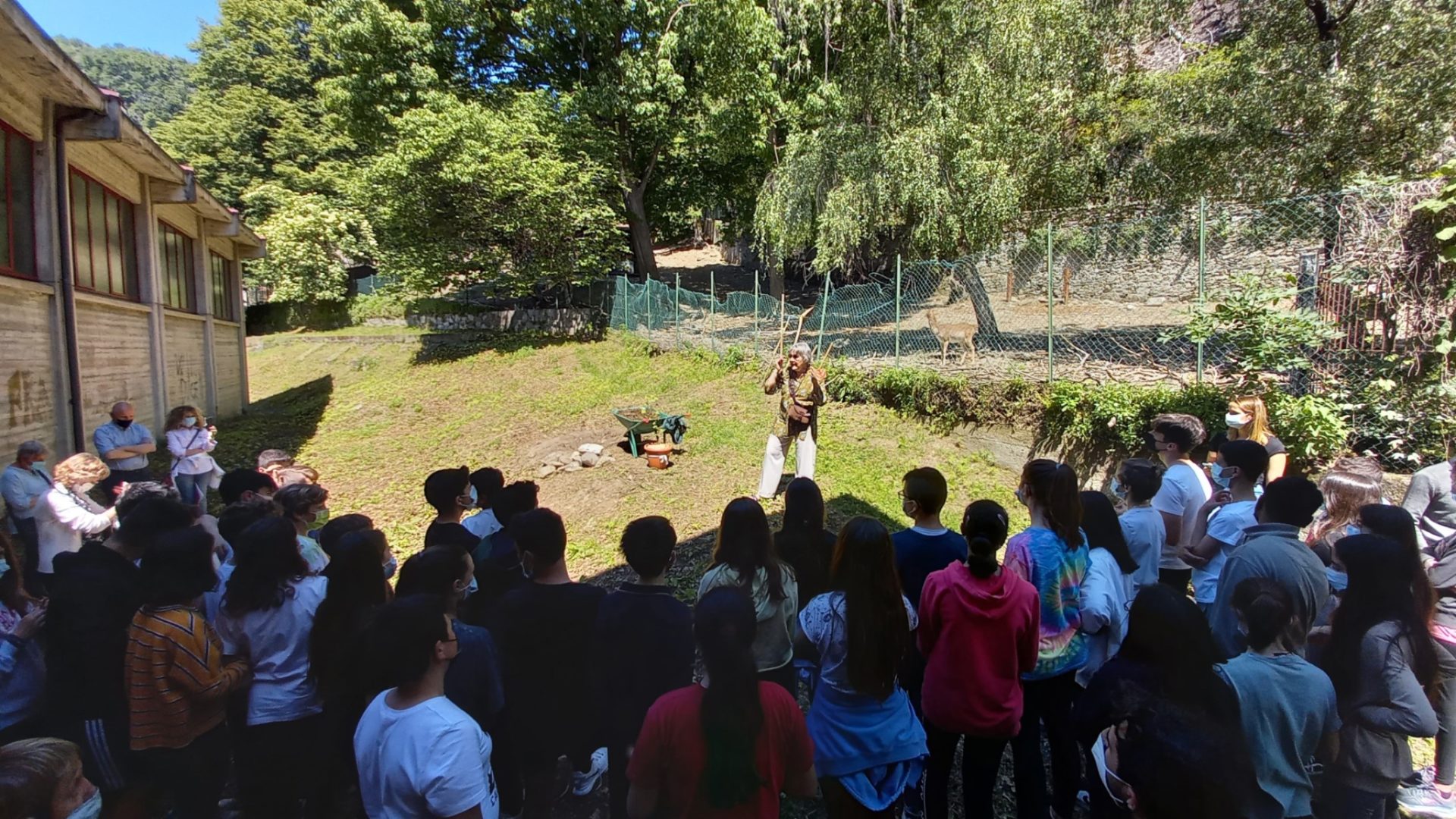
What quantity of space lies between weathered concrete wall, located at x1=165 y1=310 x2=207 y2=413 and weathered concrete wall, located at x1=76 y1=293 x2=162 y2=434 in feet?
2.66

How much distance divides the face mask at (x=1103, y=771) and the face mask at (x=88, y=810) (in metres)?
2.63

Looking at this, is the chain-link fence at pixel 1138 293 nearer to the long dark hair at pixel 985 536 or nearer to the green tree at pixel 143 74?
the long dark hair at pixel 985 536

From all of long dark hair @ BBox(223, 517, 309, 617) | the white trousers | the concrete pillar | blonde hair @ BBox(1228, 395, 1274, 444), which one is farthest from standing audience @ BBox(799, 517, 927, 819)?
the concrete pillar

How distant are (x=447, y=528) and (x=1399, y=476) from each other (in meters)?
6.81

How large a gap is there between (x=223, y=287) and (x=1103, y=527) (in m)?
17.5

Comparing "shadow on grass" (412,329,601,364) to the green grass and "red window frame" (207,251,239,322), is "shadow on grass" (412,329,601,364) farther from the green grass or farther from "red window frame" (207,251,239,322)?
"red window frame" (207,251,239,322)

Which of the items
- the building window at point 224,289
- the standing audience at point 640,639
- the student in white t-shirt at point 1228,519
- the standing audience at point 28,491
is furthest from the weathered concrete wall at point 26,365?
the student in white t-shirt at point 1228,519

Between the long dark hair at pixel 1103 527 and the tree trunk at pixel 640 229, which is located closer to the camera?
the long dark hair at pixel 1103 527

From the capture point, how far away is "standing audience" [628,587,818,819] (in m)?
1.90

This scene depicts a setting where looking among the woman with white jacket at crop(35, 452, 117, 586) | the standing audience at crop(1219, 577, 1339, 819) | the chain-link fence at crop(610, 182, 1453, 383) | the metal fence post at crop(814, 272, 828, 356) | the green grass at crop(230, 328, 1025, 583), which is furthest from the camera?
the metal fence post at crop(814, 272, 828, 356)

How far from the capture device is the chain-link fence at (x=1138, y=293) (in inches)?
217

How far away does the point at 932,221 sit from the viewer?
1073 cm

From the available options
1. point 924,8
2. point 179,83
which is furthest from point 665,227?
point 179,83

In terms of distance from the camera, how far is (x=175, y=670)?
2.35 m
